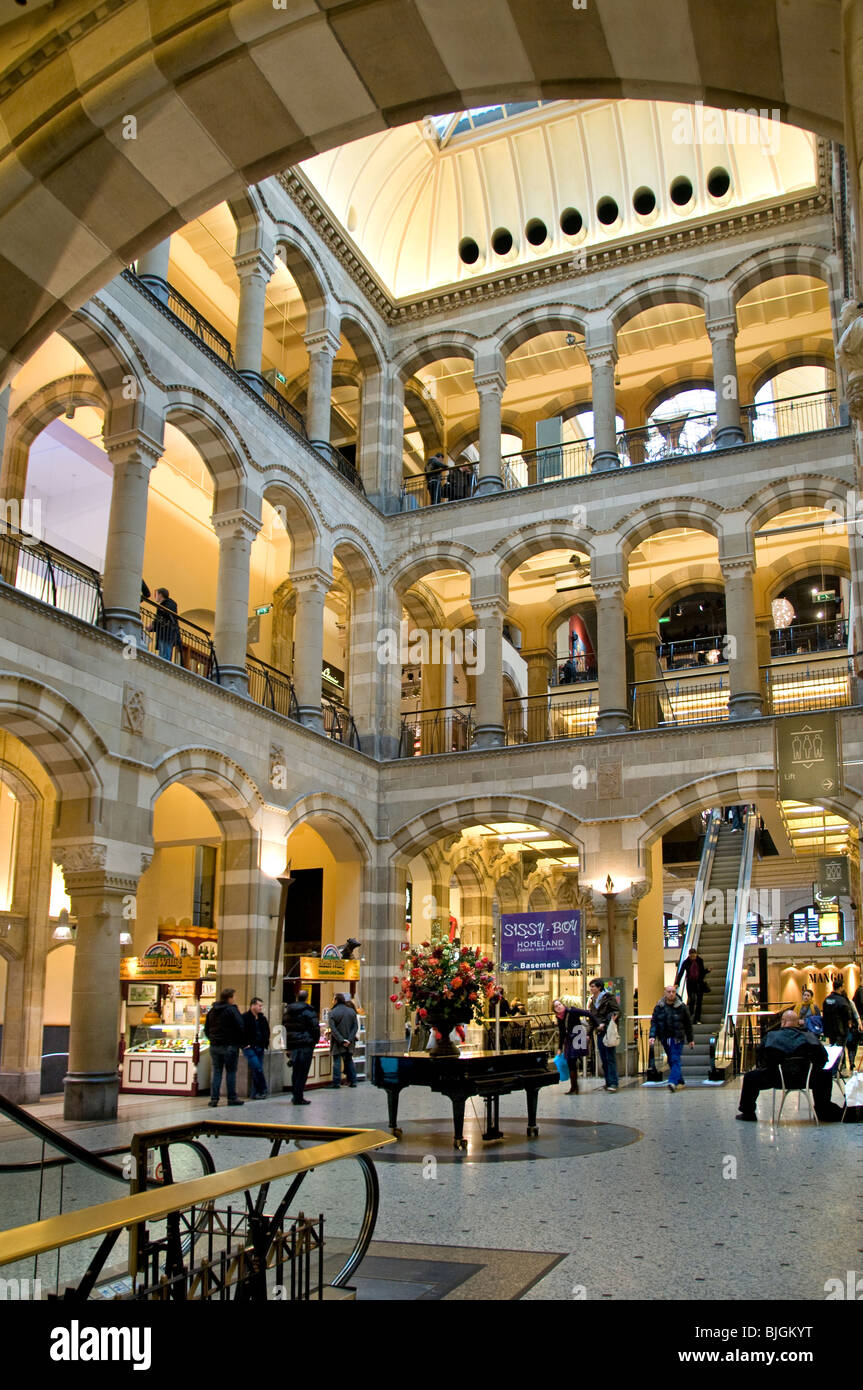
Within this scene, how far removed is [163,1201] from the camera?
10.8 ft

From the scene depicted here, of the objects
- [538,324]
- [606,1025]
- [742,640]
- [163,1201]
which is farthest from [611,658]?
[163,1201]

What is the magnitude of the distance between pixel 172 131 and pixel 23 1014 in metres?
14.5

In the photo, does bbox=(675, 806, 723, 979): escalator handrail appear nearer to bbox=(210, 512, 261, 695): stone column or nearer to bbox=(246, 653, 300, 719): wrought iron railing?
bbox=(246, 653, 300, 719): wrought iron railing

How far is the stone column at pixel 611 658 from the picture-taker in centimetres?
2125

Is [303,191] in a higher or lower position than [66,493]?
higher

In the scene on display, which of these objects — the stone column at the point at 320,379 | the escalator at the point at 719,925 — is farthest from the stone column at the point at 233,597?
the escalator at the point at 719,925

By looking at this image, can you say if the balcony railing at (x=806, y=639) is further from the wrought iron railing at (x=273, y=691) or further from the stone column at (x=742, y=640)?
the wrought iron railing at (x=273, y=691)

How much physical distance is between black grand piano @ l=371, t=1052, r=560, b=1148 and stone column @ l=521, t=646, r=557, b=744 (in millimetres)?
14078

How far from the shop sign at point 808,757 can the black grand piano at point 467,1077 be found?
8118 millimetres

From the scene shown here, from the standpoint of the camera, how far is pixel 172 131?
20.0 feet

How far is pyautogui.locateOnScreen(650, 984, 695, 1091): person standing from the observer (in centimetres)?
1569
